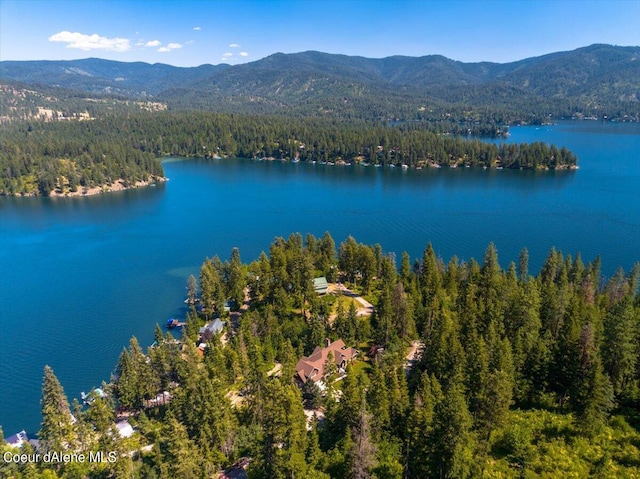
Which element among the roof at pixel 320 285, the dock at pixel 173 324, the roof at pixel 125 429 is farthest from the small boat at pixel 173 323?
the roof at pixel 125 429

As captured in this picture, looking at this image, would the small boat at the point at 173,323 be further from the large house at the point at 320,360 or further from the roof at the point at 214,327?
the large house at the point at 320,360

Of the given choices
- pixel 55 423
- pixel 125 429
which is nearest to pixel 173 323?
pixel 125 429

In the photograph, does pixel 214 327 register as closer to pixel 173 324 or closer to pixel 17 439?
pixel 173 324

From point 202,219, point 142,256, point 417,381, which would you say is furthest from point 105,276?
point 417,381

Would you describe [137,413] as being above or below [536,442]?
below

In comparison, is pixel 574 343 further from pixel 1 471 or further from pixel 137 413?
pixel 1 471

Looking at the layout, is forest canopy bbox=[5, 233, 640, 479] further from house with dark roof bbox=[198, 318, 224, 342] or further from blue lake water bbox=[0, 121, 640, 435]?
blue lake water bbox=[0, 121, 640, 435]
